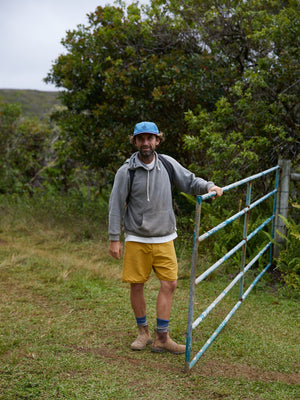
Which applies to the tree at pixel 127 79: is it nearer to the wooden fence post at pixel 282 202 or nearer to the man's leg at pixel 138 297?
the wooden fence post at pixel 282 202

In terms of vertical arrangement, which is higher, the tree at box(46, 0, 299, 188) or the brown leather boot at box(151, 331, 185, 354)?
the tree at box(46, 0, 299, 188)

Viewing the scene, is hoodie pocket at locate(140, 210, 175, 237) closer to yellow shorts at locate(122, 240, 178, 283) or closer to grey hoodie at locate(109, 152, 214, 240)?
grey hoodie at locate(109, 152, 214, 240)

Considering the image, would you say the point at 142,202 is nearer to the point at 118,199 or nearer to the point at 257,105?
the point at 118,199

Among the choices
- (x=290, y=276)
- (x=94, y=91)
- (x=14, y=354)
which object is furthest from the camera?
(x=94, y=91)

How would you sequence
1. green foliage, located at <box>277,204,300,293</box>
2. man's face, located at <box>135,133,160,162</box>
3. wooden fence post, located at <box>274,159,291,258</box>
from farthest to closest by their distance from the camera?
wooden fence post, located at <box>274,159,291,258</box> < green foliage, located at <box>277,204,300,293</box> < man's face, located at <box>135,133,160,162</box>

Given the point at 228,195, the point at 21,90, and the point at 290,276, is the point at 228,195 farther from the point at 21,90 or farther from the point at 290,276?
the point at 21,90

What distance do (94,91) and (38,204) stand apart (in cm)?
274

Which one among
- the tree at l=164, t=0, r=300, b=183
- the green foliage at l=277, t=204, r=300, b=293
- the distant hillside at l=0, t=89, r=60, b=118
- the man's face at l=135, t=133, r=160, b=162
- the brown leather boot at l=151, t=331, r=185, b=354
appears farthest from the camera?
the distant hillside at l=0, t=89, r=60, b=118

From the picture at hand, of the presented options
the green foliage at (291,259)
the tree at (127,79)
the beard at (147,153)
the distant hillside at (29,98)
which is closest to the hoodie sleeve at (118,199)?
the beard at (147,153)

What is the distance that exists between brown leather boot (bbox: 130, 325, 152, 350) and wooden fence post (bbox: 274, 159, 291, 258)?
2.60m

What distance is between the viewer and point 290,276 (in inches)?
211

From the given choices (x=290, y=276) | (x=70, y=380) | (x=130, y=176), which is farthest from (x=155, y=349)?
(x=290, y=276)

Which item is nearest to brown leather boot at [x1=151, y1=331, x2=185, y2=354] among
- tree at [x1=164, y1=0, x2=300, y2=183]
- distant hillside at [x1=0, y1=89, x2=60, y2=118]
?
tree at [x1=164, y1=0, x2=300, y2=183]

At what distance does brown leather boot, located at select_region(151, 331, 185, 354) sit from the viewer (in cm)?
369
